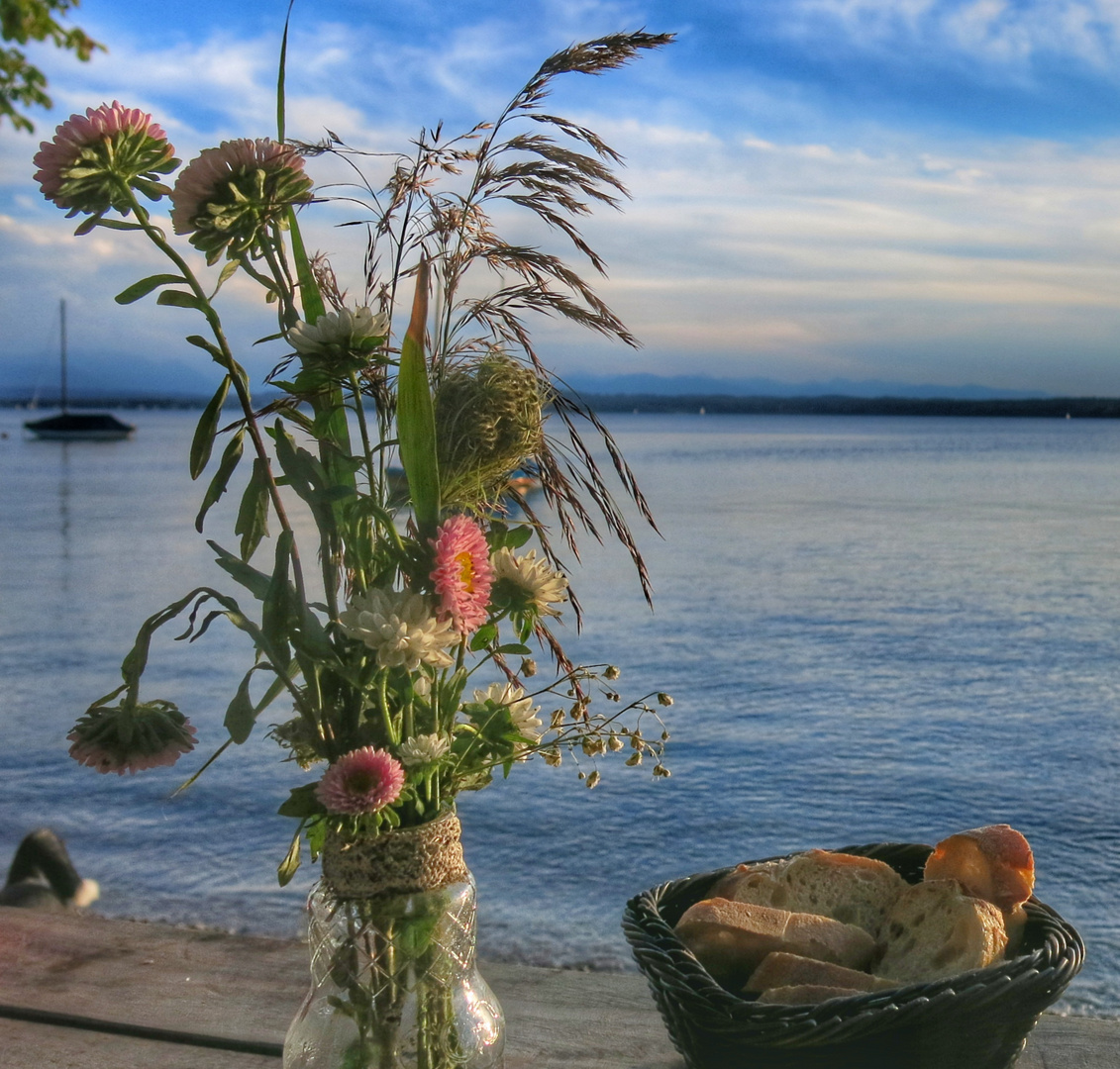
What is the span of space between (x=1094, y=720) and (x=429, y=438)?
19.1ft

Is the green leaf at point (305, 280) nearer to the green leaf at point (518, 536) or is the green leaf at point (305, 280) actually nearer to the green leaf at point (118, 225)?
the green leaf at point (118, 225)

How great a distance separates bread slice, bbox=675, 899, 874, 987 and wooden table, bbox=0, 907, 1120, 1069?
23 centimetres

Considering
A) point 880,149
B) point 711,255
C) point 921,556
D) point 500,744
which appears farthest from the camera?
point 880,149

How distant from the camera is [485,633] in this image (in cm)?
100

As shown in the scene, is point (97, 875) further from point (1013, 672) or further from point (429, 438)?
point (1013, 672)

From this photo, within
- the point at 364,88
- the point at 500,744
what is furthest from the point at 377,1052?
the point at 364,88

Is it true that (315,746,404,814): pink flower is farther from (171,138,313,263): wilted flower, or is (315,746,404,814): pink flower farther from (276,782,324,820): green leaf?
(171,138,313,263): wilted flower

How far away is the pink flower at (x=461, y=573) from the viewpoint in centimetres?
88

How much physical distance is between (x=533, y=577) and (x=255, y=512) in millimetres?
238

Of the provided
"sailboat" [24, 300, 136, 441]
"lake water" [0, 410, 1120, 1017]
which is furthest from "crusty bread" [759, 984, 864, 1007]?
"sailboat" [24, 300, 136, 441]

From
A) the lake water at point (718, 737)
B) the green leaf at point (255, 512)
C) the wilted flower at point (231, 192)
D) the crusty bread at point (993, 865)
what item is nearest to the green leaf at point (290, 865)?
the green leaf at point (255, 512)

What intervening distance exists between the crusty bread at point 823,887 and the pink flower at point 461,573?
0.55 metres

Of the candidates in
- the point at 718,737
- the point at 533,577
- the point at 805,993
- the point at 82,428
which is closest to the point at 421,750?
the point at 533,577

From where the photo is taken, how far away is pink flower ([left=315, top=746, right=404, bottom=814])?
860 millimetres
